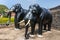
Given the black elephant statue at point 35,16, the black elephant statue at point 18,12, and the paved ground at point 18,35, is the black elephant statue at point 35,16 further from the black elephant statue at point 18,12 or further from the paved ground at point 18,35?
the black elephant statue at point 18,12

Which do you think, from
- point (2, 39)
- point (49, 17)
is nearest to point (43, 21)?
point (49, 17)

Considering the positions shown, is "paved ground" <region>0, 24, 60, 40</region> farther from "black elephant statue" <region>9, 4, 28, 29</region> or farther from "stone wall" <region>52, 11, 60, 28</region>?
"stone wall" <region>52, 11, 60, 28</region>

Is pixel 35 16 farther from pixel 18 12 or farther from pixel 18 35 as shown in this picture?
pixel 18 12

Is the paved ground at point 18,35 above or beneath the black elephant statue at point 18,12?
beneath

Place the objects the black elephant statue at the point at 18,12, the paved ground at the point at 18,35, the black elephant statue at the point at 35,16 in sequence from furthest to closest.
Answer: the black elephant statue at the point at 18,12 → the paved ground at the point at 18,35 → the black elephant statue at the point at 35,16

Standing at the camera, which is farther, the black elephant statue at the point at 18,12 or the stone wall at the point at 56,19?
the stone wall at the point at 56,19

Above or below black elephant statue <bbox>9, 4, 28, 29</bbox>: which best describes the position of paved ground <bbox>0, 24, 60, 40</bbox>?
below

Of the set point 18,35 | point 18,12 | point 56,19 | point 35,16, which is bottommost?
point 18,35

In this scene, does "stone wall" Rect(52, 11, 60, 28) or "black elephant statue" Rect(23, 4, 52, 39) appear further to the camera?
"stone wall" Rect(52, 11, 60, 28)

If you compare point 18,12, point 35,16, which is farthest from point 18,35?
point 18,12

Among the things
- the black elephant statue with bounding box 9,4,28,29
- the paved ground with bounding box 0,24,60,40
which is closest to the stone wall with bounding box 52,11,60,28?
the paved ground with bounding box 0,24,60,40

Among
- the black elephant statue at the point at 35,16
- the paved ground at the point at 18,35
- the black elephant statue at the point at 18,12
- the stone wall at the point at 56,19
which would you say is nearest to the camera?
the black elephant statue at the point at 35,16

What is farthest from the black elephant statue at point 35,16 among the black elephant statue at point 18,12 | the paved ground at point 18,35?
the black elephant statue at point 18,12

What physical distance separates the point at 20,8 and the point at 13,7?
43 cm
